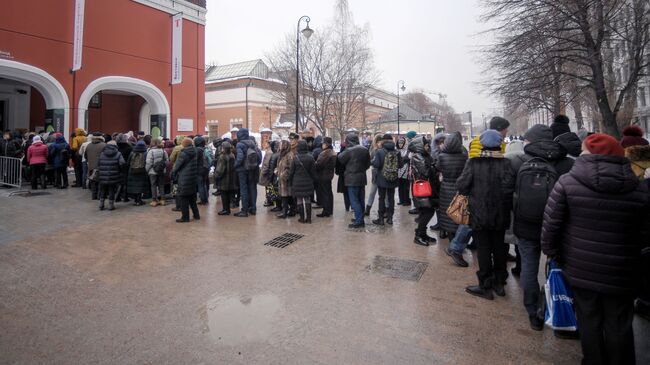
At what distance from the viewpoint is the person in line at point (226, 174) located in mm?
8844

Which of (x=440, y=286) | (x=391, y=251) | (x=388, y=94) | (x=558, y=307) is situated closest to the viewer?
(x=558, y=307)

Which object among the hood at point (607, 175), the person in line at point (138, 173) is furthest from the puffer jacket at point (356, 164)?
the person in line at point (138, 173)

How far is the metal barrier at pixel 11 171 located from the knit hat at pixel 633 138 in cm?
1498

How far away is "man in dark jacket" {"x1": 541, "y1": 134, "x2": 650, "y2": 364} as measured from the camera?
260 cm

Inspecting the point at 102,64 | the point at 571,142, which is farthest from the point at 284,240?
Result: the point at 102,64

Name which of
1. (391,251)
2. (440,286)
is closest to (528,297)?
(440,286)

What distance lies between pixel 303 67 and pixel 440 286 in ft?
77.8

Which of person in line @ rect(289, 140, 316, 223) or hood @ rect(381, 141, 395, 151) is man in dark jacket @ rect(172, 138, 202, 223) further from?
hood @ rect(381, 141, 395, 151)

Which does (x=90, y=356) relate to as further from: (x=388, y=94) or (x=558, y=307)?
(x=388, y=94)

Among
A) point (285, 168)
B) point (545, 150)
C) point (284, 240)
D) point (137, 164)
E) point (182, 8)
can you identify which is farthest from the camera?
point (182, 8)

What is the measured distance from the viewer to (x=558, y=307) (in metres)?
3.17

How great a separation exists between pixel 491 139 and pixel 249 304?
134 inches

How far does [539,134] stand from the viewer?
391cm

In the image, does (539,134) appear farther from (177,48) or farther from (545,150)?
(177,48)
